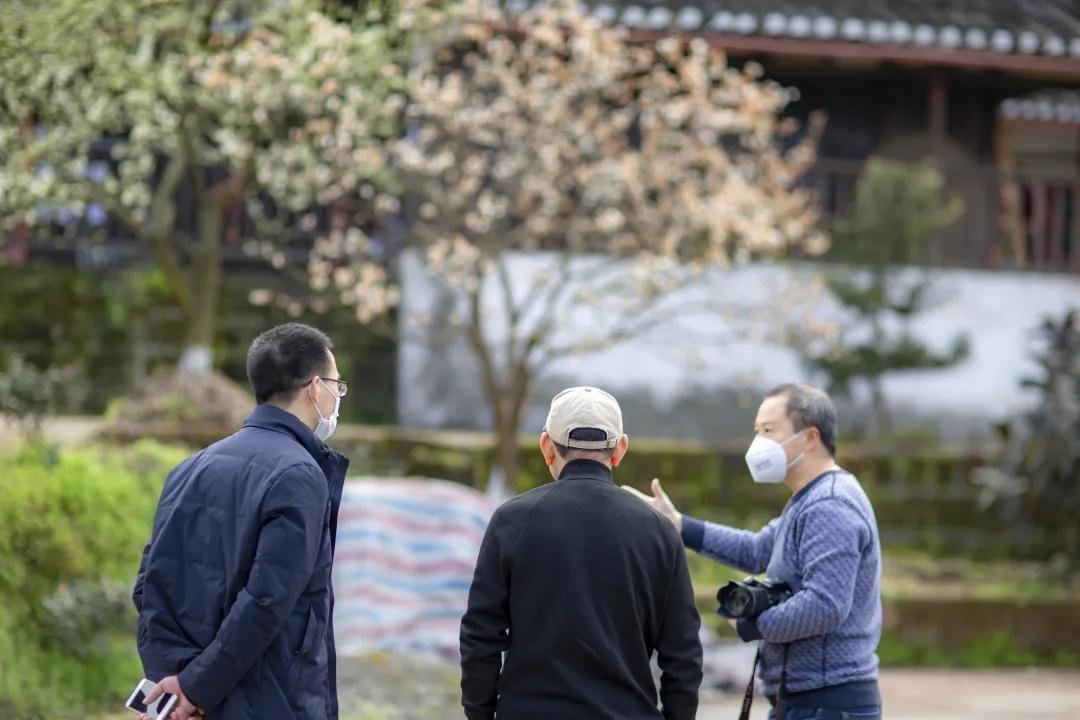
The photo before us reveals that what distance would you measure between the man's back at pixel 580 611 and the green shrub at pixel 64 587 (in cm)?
377

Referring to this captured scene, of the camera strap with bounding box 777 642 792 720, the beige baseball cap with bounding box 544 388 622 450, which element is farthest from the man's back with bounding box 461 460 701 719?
the camera strap with bounding box 777 642 792 720

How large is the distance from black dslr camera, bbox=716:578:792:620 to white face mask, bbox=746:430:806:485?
37cm

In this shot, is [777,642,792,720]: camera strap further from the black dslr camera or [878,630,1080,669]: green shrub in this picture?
[878,630,1080,669]: green shrub

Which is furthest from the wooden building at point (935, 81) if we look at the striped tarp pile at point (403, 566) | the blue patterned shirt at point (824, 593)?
the blue patterned shirt at point (824, 593)

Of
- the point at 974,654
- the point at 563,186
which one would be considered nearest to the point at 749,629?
the point at 974,654

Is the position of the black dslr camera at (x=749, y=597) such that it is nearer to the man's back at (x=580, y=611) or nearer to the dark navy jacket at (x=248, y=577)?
the man's back at (x=580, y=611)

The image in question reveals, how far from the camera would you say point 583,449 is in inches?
153

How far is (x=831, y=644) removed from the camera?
Answer: 4391 millimetres

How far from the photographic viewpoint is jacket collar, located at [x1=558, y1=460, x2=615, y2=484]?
12.7ft

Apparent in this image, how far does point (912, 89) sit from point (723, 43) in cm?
305

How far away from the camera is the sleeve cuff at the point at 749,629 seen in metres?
4.36

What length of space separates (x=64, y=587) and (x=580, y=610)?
14.9 ft

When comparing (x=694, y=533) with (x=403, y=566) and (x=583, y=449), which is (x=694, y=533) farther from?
(x=403, y=566)

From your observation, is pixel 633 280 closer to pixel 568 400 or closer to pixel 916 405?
pixel 916 405
